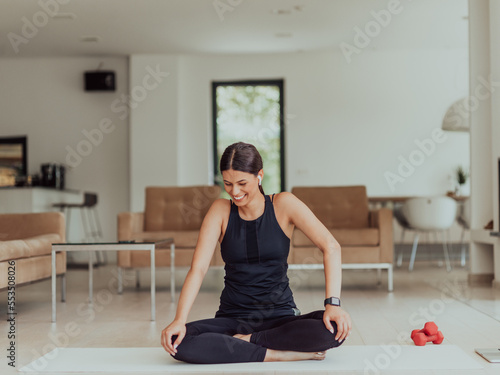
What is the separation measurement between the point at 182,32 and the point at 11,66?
2.86 metres

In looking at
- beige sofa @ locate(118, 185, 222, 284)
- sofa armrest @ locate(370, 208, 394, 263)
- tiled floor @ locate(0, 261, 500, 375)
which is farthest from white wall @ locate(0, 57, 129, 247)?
sofa armrest @ locate(370, 208, 394, 263)

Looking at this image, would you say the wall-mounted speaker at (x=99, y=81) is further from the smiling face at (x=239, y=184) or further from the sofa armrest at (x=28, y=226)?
the smiling face at (x=239, y=184)

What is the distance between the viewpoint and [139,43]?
28.3ft

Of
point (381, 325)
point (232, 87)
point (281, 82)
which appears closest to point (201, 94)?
point (232, 87)

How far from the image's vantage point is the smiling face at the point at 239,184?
244 centimetres

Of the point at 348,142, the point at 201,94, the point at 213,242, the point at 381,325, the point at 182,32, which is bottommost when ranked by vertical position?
the point at 381,325

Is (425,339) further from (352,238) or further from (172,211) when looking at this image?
(172,211)

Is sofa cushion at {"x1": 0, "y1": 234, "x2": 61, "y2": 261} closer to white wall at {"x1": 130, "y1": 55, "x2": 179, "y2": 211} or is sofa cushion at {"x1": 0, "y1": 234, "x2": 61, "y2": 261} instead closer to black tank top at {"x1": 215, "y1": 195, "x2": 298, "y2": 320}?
black tank top at {"x1": 215, "y1": 195, "x2": 298, "y2": 320}

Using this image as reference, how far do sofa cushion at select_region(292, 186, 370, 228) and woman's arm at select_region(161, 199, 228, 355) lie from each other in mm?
3631

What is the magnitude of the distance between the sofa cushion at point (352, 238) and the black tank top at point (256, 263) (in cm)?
290

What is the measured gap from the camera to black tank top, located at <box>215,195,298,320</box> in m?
2.62

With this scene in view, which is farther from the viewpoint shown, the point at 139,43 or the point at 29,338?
the point at 139,43

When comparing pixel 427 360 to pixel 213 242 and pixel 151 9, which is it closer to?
pixel 213 242

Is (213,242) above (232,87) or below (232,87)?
below
